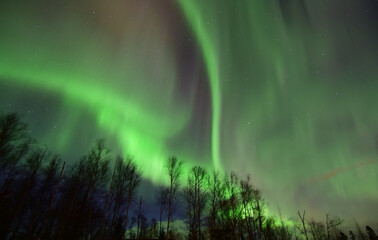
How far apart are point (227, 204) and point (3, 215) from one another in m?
38.2

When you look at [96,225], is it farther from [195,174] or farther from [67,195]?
[195,174]

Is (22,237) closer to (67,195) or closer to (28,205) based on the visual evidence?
(28,205)

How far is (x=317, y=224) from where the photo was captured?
196ft

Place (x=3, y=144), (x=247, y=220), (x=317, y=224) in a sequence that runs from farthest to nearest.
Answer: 1. (x=317, y=224)
2. (x=247, y=220)
3. (x=3, y=144)

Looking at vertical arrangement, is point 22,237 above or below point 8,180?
below

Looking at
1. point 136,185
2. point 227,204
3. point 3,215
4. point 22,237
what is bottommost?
point 22,237

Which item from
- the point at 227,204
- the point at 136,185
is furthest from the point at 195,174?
the point at 136,185

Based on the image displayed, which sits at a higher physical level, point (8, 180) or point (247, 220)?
point (8, 180)

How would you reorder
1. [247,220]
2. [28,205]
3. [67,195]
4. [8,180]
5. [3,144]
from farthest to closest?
1. [247,220]
2. [67,195]
3. [28,205]
4. [8,180]
5. [3,144]

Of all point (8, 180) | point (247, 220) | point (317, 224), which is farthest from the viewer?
point (317, 224)

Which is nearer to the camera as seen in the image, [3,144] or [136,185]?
[3,144]

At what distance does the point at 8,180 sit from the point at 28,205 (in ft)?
25.2

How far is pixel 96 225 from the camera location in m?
48.4

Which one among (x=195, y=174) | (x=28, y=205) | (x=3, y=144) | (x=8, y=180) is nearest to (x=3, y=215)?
(x=28, y=205)
